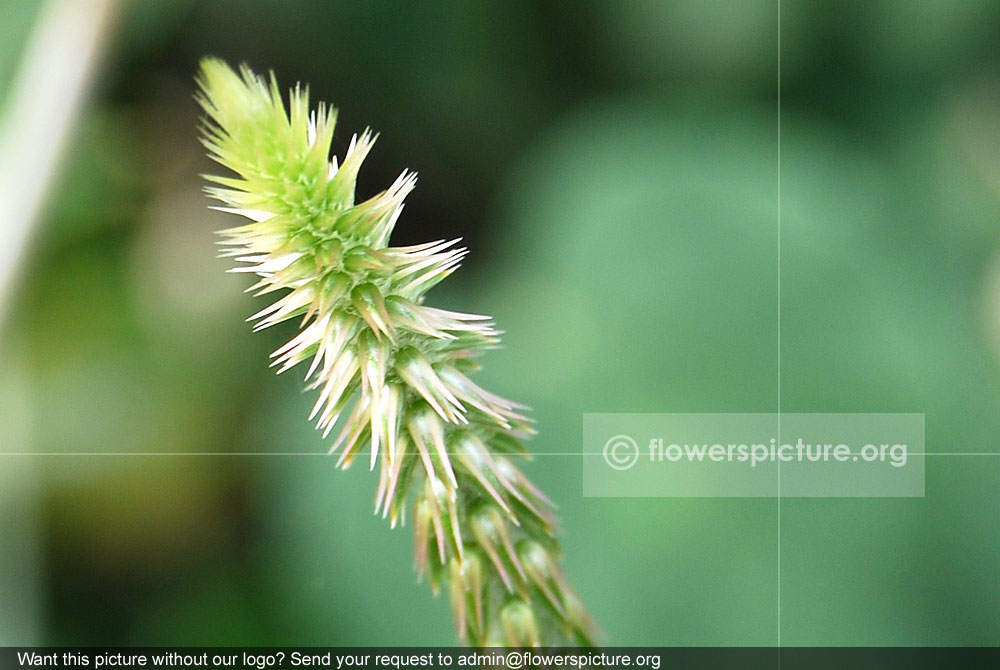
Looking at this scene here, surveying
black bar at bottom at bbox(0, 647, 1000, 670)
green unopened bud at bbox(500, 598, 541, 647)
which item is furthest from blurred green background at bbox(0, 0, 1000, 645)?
green unopened bud at bbox(500, 598, 541, 647)

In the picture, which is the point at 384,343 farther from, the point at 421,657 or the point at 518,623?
the point at 421,657

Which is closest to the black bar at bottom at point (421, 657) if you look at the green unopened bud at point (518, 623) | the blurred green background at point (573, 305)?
→ the blurred green background at point (573, 305)

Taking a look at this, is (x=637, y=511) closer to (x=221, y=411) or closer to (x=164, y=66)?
(x=221, y=411)

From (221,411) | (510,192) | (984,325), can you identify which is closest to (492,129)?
(510,192)

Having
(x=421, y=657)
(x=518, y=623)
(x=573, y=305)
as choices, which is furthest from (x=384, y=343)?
(x=573, y=305)

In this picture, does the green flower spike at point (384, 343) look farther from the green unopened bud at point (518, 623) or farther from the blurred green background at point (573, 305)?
the blurred green background at point (573, 305)

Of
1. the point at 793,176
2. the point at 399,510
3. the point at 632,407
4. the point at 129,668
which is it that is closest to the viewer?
the point at 399,510

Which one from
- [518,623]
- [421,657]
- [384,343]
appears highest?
[384,343]

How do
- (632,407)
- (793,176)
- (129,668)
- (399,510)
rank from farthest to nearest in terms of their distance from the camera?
1. (793,176)
2. (632,407)
3. (129,668)
4. (399,510)
